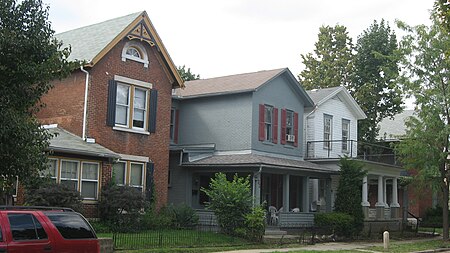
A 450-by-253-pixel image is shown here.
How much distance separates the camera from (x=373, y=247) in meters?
25.6

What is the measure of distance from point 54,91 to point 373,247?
15278mm

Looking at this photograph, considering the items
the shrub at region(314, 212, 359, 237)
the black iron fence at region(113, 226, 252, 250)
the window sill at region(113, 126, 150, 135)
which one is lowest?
the black iron fence at region(113, 226, 252, 250)

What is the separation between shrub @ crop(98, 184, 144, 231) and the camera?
939 inches

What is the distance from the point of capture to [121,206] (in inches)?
938

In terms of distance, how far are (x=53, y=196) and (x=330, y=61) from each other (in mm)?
34250

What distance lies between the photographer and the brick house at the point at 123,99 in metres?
25.5

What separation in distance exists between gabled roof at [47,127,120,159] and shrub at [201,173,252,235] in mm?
4301

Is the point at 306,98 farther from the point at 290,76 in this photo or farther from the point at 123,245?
the point at 123,245

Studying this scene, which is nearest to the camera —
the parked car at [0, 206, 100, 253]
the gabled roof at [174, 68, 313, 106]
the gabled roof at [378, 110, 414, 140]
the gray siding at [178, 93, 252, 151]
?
the parked car at [0, 206, 100, 253]

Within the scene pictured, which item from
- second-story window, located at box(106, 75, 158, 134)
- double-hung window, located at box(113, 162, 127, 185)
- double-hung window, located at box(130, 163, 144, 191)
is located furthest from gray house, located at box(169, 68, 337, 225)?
double-hung window, located at box(113, 162, 127, 185)

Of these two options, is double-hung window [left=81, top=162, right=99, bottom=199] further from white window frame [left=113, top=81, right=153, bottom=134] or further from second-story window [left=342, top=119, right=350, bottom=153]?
second-story window [left=342, top=119, right=350, bottom=153]

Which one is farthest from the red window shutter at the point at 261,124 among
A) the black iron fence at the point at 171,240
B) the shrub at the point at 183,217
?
the black iron fence at the point at 171,240

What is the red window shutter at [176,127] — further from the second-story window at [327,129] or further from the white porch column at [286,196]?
the second-story window at [327,129]

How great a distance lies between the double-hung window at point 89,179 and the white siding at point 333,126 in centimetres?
1396
